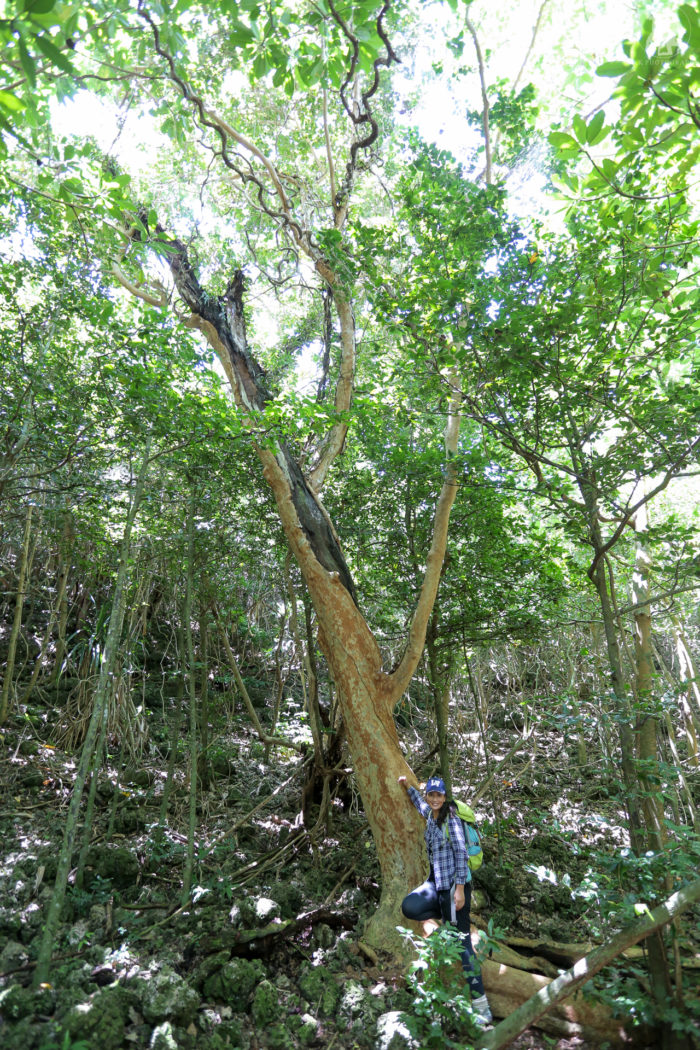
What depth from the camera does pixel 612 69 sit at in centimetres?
190

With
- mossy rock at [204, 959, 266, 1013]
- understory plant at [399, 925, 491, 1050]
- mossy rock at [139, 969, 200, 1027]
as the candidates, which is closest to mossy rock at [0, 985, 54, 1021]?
mossy rock at [139, 969, 200, 1027]

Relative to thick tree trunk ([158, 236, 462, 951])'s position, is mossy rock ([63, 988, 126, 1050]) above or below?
below

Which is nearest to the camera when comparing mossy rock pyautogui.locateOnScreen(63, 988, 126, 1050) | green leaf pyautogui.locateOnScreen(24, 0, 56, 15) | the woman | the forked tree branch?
green leaf pyautogui.locateOnScreen(24, 0, 56, 15)

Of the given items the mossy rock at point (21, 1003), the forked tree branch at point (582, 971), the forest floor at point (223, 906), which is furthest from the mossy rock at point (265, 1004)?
the forked tree branch at point (582, 971)

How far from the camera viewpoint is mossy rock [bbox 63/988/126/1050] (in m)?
2.98

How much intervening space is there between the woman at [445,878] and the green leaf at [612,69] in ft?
12.3

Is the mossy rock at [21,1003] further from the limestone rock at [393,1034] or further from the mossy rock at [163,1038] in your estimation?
the limestone rock at [393,1034]

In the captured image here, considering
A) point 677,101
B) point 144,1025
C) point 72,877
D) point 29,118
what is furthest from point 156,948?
point 677,101

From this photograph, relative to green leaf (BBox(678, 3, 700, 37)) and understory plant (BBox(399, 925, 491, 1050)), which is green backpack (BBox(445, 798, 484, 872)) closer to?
understory plant (BBox(399, 925, 491, 1050))

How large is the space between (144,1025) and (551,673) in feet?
25.9

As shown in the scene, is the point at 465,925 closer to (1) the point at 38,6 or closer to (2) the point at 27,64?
(2) the point at 27,64

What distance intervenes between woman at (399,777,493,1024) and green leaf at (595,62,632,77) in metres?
3.74

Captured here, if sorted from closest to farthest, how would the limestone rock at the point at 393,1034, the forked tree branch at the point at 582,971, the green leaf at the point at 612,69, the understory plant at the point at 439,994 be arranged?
the green leaf at the point at 612,69 < the forked tree branch at the point at 582,971 < the understory plant at the point at 439,994 < the limestone rock at the point at 393,1034

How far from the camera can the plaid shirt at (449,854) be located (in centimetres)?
366
